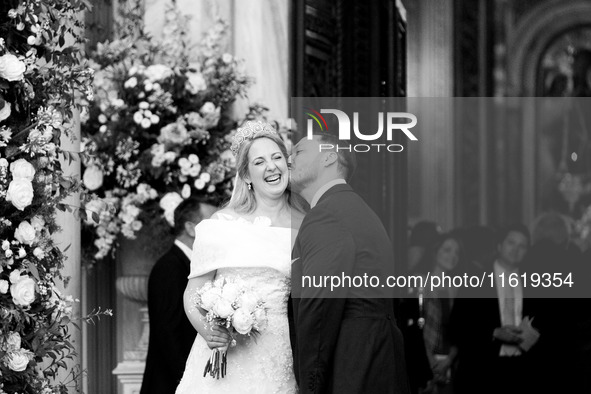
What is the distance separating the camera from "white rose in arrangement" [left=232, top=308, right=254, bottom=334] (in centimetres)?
459

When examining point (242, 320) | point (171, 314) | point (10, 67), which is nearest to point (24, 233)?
point (10, 67)

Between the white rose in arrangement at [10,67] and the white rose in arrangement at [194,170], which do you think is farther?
the white rose in arrangement at [194,170]

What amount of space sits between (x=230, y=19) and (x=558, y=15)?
11.7 meters

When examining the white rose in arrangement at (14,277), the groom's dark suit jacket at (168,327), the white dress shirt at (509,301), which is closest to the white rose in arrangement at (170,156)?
the groom's dark suit jacket at (168,327)

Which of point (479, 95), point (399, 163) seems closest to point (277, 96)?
point (399, 163)

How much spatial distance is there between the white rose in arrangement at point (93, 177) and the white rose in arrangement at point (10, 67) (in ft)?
6.94

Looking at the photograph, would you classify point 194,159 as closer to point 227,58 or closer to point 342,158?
point 227,58

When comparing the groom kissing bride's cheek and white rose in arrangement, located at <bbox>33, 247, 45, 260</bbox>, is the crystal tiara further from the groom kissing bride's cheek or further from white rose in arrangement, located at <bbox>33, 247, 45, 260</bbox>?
white rose in arrangement, located at <bbox>33, 247, 45, 260</bbox>

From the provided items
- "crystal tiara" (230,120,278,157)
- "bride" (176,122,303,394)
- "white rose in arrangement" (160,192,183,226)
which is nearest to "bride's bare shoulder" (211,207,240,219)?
"bride" (176,122,303,394)

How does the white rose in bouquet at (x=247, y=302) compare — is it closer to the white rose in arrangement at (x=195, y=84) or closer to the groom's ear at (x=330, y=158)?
the groom's ear at (x=330, y=158)

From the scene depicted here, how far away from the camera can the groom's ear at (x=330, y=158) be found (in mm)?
4924

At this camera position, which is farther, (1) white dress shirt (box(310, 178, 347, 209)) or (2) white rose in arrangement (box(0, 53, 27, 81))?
(1) white dress shirt (box(310, 178, 347, 209))

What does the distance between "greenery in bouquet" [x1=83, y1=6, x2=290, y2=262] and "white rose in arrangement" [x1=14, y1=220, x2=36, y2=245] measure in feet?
5.98

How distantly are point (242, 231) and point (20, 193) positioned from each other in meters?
1.17
